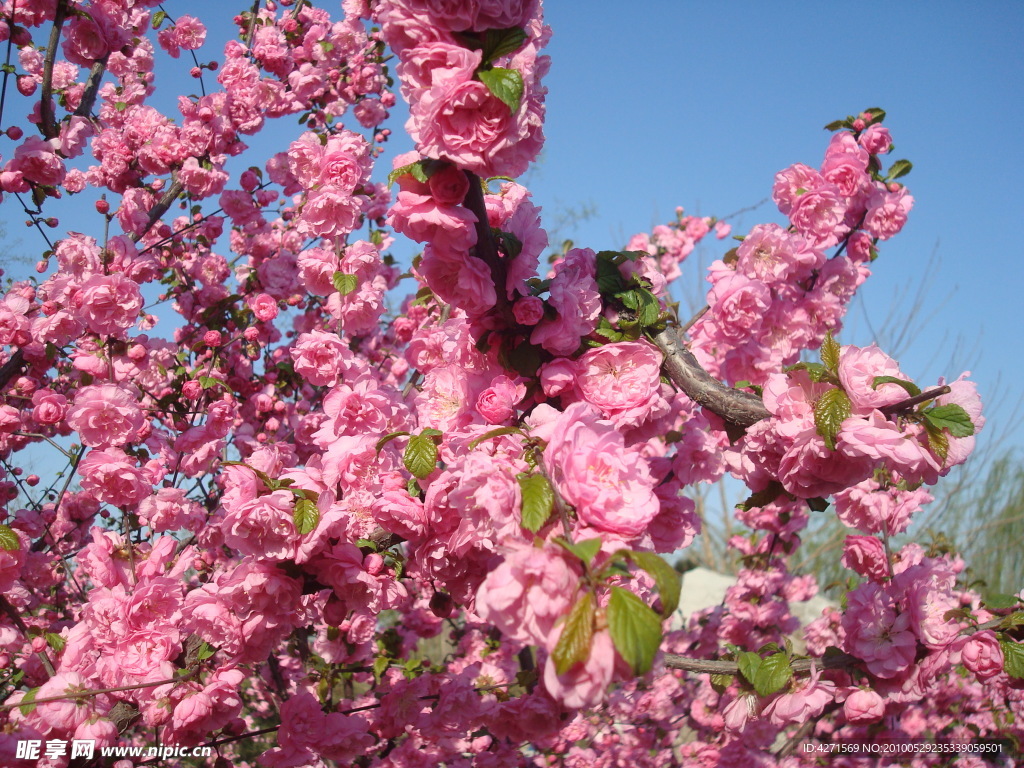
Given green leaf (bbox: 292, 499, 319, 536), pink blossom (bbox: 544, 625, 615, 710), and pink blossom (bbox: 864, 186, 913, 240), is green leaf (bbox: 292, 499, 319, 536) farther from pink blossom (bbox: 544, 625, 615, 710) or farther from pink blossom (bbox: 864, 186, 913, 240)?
pink blossom (bbox: 864, 186, 913, 240)

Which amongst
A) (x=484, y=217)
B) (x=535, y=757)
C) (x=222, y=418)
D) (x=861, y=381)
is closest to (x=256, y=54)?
(x=222, y=418)

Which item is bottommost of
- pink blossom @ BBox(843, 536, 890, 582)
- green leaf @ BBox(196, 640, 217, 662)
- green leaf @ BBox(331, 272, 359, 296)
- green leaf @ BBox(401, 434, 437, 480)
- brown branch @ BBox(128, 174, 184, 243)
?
green leaf @ BBox(196, 640, 217, 662)

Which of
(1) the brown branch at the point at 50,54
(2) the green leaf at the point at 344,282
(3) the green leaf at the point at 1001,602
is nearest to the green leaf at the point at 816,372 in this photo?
(3) the green leaf at the point at 1001,602

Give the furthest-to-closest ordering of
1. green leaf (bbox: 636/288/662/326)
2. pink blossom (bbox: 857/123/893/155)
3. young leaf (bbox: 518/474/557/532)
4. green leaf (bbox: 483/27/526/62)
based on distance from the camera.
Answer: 1. pink blossom (bbox: 857/123/893/155)
2. green leaf (bbox: 636/288/662/326)
3. green leaf (bbox: 483/27/526/62)
4. young leaf (bbox: 518/474/557/532)

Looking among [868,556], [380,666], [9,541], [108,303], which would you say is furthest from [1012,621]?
[108,303]

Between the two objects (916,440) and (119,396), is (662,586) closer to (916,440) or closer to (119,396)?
(916,440)

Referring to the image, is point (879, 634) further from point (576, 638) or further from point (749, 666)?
point (576, 638)

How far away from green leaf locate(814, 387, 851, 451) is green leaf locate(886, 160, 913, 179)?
1721 millimetres

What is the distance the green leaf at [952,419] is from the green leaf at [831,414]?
149 mm

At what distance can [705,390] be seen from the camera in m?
1.50

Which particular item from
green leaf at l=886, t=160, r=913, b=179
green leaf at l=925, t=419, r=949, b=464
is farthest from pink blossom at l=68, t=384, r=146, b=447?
green leaf at l=886, t=160, r=913, b=179

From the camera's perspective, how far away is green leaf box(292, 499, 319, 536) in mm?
1359

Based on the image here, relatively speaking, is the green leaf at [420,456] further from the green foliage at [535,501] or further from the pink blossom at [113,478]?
the pink blossom at [113,478]

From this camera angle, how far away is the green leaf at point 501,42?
1.09m
